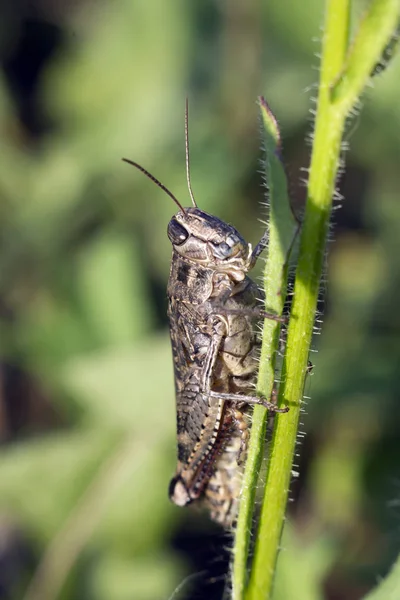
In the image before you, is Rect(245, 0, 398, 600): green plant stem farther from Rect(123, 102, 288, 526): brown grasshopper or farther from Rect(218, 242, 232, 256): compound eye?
Rect(218, 242, 232, 256): compound eye

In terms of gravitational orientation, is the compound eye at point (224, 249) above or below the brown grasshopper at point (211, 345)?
above

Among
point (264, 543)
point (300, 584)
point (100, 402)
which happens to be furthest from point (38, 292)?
point (264, 543)

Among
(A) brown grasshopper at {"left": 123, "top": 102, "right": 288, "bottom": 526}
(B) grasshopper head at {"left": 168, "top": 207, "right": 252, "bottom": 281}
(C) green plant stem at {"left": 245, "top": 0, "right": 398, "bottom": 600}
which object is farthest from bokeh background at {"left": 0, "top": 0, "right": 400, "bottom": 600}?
(C) green plant stem at {"left": 245, "top": 0, "right": 398, "bottom": 600}

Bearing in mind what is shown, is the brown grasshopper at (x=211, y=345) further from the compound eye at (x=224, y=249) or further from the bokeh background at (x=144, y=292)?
the bokeh background at (x=144, y=292)

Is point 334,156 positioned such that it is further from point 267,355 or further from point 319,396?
point 319,396

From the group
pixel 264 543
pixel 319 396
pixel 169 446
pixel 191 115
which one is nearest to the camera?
pixel 264 543

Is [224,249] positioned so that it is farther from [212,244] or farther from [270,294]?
[270,294]

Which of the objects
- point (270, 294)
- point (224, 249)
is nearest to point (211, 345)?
point (224, 249)

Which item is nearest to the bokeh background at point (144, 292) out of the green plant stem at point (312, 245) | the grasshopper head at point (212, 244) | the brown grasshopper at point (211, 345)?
the brown grasshopper at point (211, 345)
